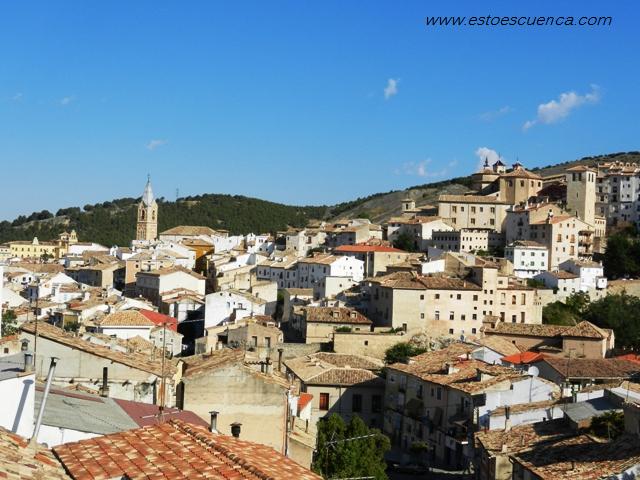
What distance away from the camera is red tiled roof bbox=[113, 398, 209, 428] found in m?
12.5

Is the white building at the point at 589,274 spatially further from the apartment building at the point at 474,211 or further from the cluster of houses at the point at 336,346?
the apartment building at the point at 474,211

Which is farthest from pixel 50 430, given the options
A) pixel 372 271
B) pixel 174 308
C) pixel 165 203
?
pixel 165 203

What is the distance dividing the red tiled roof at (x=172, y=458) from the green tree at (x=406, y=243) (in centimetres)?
6152

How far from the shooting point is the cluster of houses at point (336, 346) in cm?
1110

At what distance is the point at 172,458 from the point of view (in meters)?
Result: 8.30

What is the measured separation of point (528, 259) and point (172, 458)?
59062mm

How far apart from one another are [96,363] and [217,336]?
30.3 meters

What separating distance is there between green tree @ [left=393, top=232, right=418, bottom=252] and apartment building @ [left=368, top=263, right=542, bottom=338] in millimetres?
15059

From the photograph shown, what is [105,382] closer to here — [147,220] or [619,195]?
[619,195]

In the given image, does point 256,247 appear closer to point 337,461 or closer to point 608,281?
point 608,281

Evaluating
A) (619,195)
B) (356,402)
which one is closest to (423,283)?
(356,402)

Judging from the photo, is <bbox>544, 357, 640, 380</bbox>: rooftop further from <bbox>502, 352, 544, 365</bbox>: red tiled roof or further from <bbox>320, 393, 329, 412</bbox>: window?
<bbox>320, 393, 329, 412</bbox>: window

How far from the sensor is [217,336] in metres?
46.2

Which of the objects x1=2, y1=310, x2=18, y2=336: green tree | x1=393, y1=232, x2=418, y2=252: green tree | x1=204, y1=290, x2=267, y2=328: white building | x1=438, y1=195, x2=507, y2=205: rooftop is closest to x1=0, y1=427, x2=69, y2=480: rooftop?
x1=2, y1=310, x2=18, y2=336: green tree
